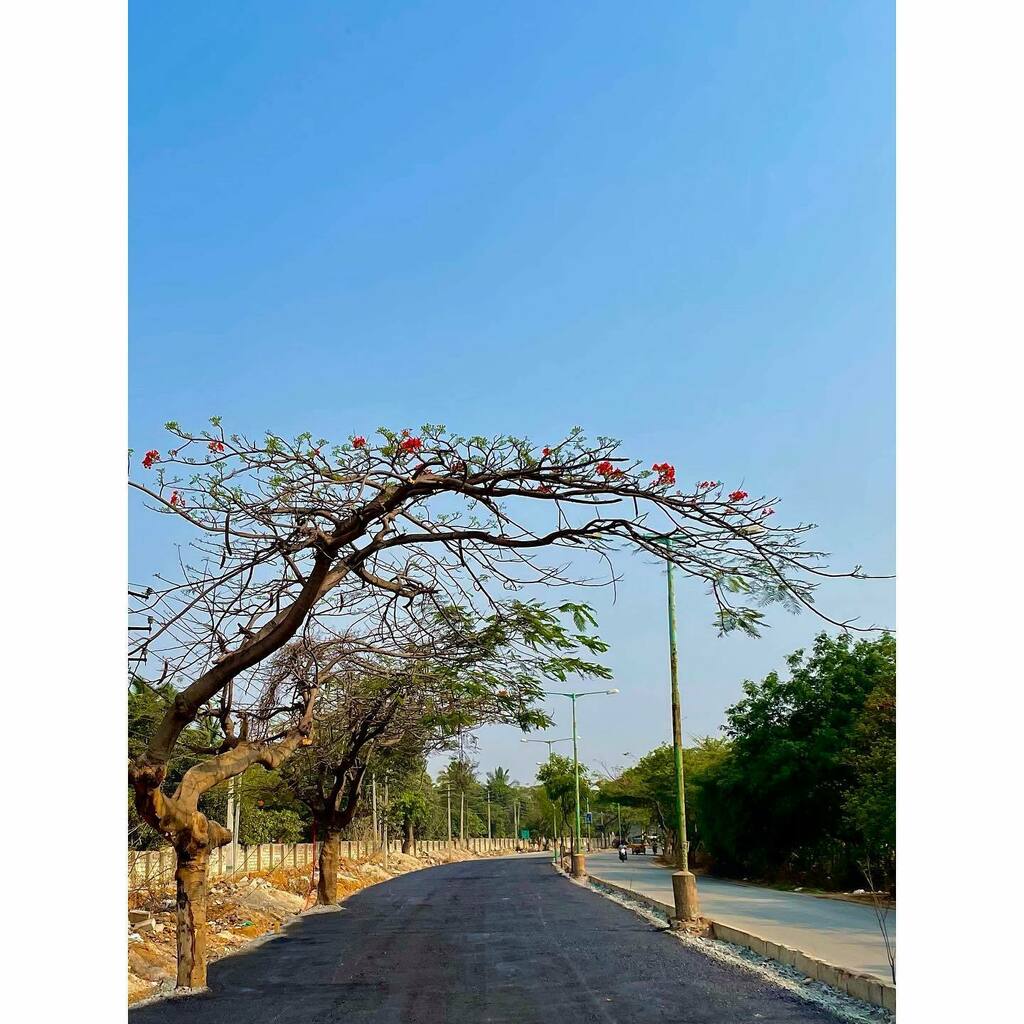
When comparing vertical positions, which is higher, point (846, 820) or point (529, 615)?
point (529, 615)

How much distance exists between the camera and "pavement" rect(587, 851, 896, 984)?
12.1m

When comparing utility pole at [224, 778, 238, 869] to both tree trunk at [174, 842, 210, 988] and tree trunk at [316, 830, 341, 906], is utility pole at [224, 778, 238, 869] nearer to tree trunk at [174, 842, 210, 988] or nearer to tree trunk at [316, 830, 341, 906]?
tree trunk at [316, 830, 341, 906]

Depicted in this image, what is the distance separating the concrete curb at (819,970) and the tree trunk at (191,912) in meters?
5.87

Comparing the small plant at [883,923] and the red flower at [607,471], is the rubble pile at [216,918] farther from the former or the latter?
the red flower at [607,471]

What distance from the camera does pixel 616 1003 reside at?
31.4 ft

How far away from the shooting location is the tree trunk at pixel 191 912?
427 inches

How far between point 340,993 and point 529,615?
5.00m

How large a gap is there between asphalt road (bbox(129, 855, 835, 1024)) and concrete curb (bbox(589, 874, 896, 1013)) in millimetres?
A: 502

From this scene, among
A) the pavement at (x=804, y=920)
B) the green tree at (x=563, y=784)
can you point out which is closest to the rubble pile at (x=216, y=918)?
the pavement at (x=804, y=920)

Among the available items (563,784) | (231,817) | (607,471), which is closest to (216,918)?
(231,817)
